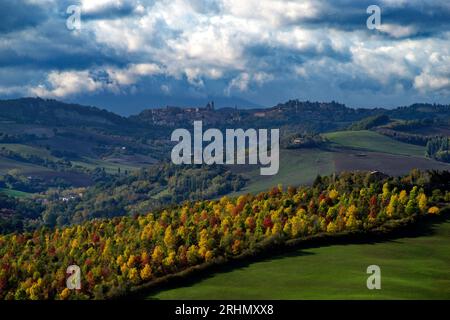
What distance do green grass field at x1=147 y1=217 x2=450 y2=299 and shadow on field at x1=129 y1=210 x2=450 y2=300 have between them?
1.39 metres

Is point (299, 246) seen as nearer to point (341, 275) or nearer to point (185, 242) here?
point (185, 242)

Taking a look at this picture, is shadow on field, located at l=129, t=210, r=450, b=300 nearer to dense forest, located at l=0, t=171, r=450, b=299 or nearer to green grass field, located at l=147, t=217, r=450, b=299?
green grass field, located at l=147, t=217, r=450, b=299

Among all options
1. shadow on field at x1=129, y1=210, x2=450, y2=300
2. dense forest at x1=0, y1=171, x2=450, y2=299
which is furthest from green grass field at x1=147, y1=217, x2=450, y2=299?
dense forest at x1=0, y1=171, x2=450, y2=299

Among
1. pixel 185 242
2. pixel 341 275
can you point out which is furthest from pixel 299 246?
pixel 341 275

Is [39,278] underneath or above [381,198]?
underneath

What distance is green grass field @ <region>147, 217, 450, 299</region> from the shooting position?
125 metres

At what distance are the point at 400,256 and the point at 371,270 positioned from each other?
1951cm

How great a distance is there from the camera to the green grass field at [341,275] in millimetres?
125125

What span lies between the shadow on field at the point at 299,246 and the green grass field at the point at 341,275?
1385 millimetres
